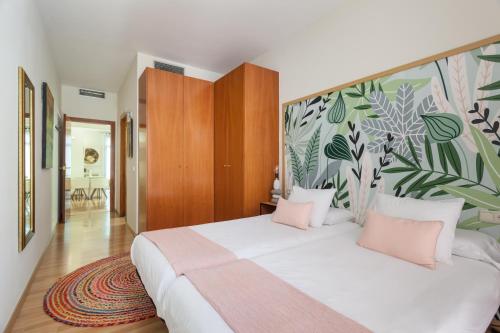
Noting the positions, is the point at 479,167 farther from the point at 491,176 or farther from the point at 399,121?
the point at 399,121

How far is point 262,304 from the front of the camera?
1059mm

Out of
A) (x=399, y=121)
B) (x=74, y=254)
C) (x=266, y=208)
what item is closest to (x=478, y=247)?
(x=399, y=121)

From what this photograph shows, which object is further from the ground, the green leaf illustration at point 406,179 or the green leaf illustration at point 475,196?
the green leaf illustration at point 406,179

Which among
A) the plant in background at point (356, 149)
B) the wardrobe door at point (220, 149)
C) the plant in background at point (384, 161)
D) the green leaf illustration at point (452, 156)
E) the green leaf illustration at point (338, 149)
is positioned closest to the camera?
the green leaf illustration at point (452, 156)

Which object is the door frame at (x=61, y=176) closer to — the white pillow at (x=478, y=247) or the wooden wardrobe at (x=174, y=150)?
the wooden wardrobe at (x=174, y=150)

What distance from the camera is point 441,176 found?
191 centimetres

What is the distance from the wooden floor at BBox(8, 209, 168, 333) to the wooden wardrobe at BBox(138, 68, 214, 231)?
0.63 meters

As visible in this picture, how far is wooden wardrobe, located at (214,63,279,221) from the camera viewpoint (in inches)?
128

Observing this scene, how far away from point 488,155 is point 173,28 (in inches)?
135

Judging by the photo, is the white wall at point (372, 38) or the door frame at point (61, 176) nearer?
the white wall at point (372, 38)

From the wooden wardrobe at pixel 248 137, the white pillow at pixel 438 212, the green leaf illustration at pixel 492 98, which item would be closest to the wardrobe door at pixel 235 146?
the wooden wardrobe at pixel 248 137

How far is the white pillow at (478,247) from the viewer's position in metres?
1.53

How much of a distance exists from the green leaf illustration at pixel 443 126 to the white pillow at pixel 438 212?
50 cm

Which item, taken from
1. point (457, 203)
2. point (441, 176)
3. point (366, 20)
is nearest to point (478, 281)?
point (457, 203)
